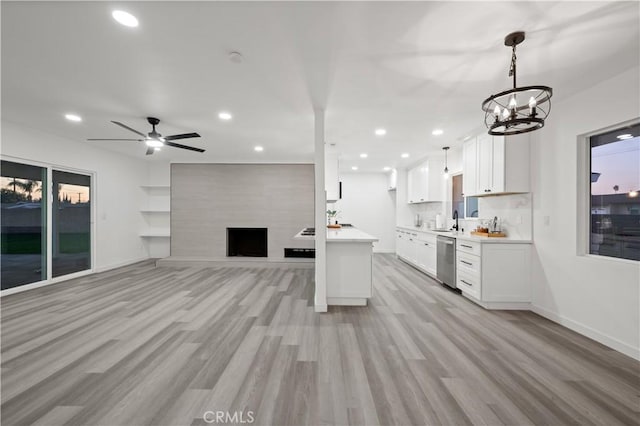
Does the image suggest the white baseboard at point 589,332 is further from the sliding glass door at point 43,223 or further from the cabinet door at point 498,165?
the sliding glass door at point 43,223

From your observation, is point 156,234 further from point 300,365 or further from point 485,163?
point 485,163

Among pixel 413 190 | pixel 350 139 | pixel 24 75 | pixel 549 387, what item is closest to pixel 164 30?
pixel 24 75

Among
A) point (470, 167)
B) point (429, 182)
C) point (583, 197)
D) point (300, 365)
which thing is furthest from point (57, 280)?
point (583, 197)

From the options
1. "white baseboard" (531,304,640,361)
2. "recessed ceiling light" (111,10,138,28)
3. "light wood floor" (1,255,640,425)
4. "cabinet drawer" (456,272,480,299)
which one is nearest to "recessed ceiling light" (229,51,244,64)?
"recessed ceiling light" (111,10,138,28)

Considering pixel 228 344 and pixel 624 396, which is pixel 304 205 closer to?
pixel 228 344

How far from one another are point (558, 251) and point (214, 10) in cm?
424

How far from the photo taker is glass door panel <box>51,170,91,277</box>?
4.69 metres

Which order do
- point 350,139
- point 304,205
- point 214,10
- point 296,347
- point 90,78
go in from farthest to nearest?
point 304,205 < point 350,139 < point 90,78 < point 296,347 < point 214,10

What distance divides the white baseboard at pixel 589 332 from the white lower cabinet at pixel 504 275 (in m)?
0.23

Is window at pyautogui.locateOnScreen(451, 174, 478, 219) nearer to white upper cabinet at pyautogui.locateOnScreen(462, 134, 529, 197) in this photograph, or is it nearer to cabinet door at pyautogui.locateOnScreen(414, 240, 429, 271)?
white upper cabinet at pyautogui.locateOnScreen(462, 134, 529, 197)

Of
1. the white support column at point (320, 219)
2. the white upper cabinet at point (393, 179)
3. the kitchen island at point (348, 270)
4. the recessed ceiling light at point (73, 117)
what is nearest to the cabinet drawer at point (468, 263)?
the kitchen island at point (348, 270)

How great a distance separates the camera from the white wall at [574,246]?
2.39 m

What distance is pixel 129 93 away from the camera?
9.71ft

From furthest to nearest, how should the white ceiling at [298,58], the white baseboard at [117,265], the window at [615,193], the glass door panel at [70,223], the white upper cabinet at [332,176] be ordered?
1. the white baseboard at [117,265]
2. the white upper cabinet at [332,176]
3. the glass door panel at [70,223]
4. the window at [615,193]
5. the white ceiling at [298,58]
